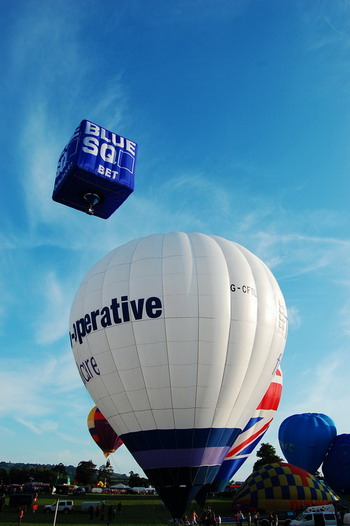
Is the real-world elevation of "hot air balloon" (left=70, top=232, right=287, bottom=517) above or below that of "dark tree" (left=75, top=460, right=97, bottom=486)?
below

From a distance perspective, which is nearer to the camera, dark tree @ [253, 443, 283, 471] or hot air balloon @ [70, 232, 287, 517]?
hot air balloon @ [70, 232, 287, 517]

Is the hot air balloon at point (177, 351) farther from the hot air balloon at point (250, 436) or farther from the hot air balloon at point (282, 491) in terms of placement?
the hot air balloon at point (250, 436)

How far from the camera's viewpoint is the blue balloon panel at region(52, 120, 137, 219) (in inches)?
870

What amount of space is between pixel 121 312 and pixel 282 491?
11474 millimetres

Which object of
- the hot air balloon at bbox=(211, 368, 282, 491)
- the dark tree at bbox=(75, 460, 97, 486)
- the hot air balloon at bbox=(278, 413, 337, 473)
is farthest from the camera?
the dark tree at bbox=(75, 460, 97, 486)

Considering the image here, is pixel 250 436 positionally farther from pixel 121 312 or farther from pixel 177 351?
pixel 121 312

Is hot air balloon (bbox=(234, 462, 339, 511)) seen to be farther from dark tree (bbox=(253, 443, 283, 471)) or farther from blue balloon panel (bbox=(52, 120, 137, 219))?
dark tree (bbox=(253, 443, 283, 471))

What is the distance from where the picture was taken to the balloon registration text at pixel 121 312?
17.3 metres

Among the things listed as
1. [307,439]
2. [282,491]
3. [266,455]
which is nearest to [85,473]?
[266,455]

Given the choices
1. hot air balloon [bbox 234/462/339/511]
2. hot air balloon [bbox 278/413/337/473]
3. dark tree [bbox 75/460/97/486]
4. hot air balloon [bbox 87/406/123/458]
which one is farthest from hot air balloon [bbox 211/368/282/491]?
dark tree [bbox 75/460/97/486]

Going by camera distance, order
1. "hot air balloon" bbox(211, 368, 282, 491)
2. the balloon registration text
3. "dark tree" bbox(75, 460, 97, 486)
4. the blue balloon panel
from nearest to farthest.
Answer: the balloon registration text
the blue balloon panel
"hot air balloon" bbox(211, 368, 282, 491)
"dark tree" bbox(75, 460, 97, 486)

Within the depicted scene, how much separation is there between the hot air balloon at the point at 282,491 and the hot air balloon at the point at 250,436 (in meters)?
1.96

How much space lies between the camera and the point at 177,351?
1698 cm

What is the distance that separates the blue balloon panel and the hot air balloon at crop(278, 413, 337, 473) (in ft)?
70.7
